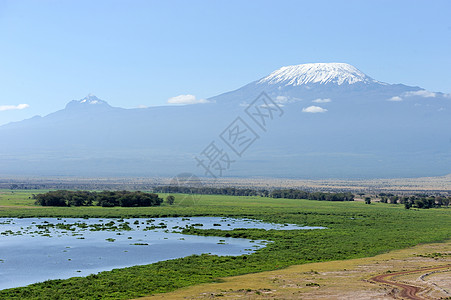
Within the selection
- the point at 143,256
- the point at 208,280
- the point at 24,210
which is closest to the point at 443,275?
the point at 208,280

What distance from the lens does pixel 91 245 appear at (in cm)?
5078

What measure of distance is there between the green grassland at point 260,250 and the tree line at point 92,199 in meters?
5.58

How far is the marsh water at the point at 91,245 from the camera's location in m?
39.3

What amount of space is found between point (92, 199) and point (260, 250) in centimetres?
6341

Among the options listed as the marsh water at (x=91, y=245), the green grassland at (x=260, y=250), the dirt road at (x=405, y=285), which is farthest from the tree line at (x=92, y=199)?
the dirt road at (x=405, y=285)

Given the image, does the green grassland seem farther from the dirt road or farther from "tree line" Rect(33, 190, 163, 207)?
the dirt road

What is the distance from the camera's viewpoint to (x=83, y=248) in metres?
48.9

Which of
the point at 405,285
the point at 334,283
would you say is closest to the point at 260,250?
the point at 334,283

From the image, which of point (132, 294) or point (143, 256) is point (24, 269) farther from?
point (132, 294)

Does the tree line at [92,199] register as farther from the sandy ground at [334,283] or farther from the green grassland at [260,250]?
the sandy ground at [334,283]

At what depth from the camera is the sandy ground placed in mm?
29953

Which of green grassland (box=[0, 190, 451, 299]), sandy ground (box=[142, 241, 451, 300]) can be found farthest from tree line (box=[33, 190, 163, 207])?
sandy ground (box=[142, 241, 451, 300])

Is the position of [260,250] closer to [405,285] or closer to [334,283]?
[334,283]

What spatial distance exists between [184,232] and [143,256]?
55.8ft
